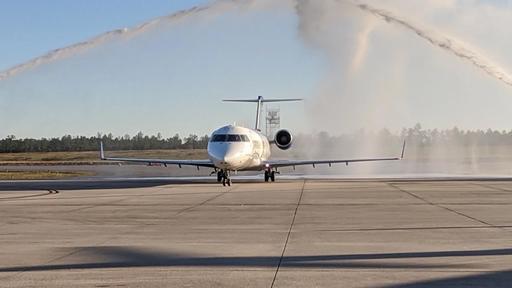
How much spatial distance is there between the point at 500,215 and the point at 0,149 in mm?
157740

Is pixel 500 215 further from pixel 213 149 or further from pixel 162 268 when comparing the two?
pixel 213 149

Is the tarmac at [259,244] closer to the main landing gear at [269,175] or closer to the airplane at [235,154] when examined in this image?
the airplane at [235,154]

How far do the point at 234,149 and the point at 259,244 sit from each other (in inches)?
1032

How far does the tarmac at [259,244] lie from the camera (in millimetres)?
9992

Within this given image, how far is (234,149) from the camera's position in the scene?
131ft

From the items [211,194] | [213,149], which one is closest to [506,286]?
[211,194]

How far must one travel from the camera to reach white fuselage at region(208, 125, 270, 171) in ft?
129

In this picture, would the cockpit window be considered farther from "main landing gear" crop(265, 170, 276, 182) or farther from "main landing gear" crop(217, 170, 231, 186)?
"main landing gear" crop(265, 170, 276, 182)

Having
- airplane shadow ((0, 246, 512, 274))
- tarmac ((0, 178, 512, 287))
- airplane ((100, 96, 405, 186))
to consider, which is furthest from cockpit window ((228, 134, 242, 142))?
airplane shadow ((0, 246, 512, 274))

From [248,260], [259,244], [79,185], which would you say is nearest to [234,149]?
[79,185]

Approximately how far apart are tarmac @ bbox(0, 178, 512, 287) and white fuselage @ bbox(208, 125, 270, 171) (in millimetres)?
13914

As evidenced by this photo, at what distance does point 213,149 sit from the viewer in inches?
1571

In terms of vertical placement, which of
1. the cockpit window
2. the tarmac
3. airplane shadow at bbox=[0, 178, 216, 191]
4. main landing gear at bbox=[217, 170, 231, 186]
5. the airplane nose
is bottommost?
the tarmac

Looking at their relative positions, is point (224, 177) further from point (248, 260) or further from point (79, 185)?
point (248, 260)
